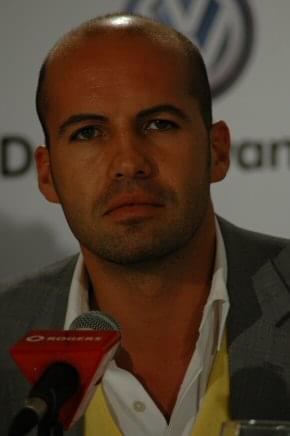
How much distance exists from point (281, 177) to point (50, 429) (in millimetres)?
1145

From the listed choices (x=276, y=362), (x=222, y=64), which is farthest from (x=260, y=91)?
(x=276, y=362)

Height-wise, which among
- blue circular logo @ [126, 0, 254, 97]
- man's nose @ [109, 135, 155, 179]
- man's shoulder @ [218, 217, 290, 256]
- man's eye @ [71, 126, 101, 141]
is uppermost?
blue circular logo @ [126, 0, 254, 97]

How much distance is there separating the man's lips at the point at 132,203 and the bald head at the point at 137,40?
0.73 ft

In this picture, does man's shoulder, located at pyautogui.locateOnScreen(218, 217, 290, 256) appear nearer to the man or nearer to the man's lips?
the man

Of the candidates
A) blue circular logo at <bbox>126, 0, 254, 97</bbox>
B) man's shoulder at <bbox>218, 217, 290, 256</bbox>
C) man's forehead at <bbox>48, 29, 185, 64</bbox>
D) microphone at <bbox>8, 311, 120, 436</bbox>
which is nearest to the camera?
microphone at <bbox>8, 311, 120, 436</bbox>

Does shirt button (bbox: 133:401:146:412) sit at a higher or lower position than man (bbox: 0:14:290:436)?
lower

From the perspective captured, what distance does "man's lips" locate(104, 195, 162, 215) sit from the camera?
1.40 metres

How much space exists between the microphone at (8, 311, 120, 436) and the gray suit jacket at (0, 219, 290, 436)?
22.9 inches

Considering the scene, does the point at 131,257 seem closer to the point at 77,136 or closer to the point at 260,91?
the point at 77,136

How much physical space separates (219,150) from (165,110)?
0.68ft

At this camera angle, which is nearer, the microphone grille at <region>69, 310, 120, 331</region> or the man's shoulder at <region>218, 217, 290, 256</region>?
the microphone grille at <region>69, 310, 120, 331</region>

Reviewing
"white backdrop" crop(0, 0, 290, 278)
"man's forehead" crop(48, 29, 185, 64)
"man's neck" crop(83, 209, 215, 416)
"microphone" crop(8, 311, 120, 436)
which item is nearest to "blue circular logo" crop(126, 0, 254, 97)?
→ "white backdrop" crop(0, 0, 290, 278)

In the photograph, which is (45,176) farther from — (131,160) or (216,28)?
(216,28)

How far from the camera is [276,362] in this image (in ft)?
4.70
